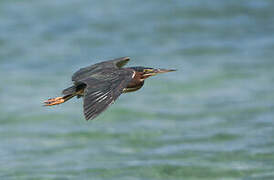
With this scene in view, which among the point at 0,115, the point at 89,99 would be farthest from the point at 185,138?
the point at 89,99

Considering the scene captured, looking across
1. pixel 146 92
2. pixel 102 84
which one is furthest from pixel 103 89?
pixel 146 92

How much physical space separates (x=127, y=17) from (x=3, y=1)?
12.0 ft

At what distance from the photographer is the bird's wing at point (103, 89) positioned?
20.1ft

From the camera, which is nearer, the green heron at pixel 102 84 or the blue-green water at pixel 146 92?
the green heron at pixel 102 84

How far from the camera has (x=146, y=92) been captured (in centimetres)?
1318

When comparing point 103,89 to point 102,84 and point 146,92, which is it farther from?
point 146,92

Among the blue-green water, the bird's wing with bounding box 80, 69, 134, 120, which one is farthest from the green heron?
the blue-green water

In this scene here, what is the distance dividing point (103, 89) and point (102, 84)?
0.21 metres

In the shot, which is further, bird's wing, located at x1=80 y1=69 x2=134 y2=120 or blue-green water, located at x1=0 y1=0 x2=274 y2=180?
blue-green water, located at x1=0 y1=0 x2=274 y2=180

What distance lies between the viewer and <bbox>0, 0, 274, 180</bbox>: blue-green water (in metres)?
9.87

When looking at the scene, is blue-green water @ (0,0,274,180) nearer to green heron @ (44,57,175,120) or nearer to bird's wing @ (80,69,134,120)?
Answer: green heron @ (44,57,175,120)

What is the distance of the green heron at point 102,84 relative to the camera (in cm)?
619

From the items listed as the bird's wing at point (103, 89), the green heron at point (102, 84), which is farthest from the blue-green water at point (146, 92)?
the bird's wing at point (103, 89)

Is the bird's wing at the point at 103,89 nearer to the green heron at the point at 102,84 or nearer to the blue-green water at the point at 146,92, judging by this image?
the green heron at the point at 102,84
